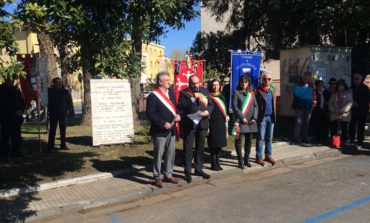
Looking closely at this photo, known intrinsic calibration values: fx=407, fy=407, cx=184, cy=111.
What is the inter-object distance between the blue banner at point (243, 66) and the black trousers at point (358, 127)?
9.28 ft

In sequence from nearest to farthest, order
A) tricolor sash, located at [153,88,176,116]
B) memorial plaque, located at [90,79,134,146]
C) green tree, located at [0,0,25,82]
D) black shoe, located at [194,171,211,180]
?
1. green tree, located at [0,0,25,82]
2. tricolor sash, located at [153,88,176,116]
3. black shoe, located at [194,171,211,180]
4. memorial plaque, located at [90,79,134,146]

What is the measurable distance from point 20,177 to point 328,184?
558 centimetres

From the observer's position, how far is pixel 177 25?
393 inches

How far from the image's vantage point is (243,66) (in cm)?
1036

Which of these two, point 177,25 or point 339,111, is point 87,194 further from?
point 339,111

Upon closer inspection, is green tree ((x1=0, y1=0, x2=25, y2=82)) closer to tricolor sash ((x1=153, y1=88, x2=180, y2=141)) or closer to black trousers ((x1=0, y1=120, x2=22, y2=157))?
tricolor sash ((x1=153, y1=88, x2=180, y2=141))

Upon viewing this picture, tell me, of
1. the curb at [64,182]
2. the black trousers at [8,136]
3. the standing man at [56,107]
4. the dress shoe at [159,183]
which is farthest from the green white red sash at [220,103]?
the black trousers at [8,136]

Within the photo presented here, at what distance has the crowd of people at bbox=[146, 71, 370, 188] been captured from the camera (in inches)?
273

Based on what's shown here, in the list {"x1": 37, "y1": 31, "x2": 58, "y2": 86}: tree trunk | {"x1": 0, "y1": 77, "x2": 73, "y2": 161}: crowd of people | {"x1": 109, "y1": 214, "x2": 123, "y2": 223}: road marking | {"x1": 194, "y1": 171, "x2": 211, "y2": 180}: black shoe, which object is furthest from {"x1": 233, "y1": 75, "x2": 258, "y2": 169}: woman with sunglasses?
{"x1": 37, "y1": 31, "x2": 58, "y2": 86}: tree trunk

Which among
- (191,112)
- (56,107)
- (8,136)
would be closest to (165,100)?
(191,112)

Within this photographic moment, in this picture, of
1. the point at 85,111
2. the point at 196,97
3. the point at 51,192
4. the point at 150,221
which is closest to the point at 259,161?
the point at 196,97

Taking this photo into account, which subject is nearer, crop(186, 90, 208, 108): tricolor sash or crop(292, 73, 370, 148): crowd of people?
crop(186, 90, 208, 108): tricolor sash

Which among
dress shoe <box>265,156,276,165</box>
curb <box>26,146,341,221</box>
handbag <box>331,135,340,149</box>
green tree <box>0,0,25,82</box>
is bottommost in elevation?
curb <box>26,146,341,221</box>

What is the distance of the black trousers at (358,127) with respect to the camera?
1058 cm
